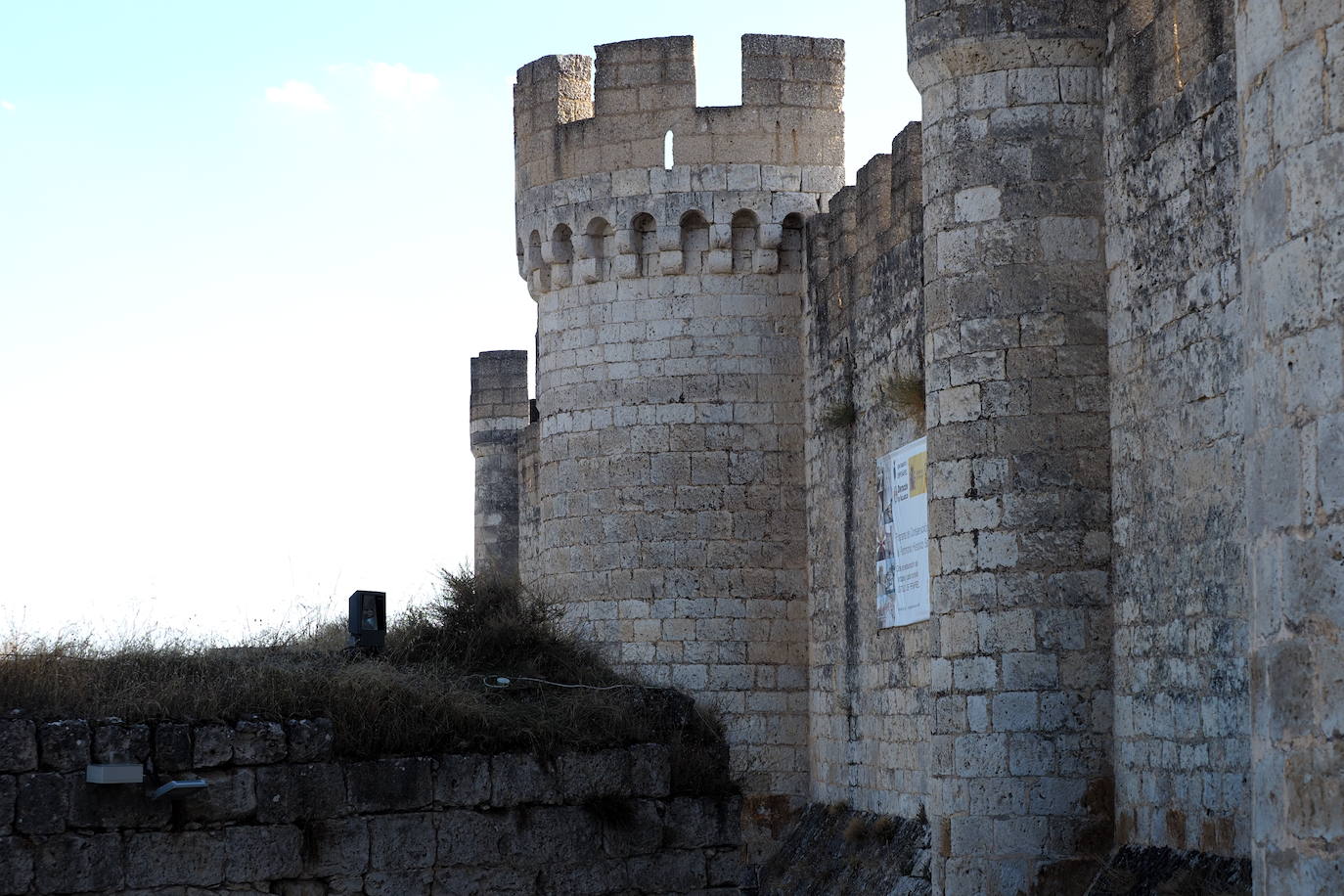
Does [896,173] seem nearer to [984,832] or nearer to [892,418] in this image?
[892,418]

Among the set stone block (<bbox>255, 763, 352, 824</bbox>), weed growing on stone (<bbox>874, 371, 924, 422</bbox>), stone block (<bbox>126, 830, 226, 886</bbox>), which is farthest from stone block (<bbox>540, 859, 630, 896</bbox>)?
weed growing on stone (<bbox>874, 371, 924, 422</bbox>)

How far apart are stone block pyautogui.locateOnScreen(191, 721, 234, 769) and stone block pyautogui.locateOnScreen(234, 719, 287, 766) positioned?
0.12 ft

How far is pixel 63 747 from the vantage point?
871 cm

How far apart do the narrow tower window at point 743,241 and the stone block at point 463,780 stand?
6637 mm

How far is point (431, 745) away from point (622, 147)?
23.2ft

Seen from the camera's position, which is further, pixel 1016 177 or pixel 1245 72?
pixel 1016 177

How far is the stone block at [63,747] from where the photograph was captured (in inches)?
342

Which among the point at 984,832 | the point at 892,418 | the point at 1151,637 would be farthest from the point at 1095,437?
the point at 892,418

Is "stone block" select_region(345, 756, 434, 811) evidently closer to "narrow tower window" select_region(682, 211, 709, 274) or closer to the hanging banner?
the hanging banner

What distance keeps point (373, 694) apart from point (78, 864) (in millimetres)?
1611

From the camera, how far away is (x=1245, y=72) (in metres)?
4.98

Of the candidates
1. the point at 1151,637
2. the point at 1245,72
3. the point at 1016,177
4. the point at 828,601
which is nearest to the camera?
the point at 1245,72

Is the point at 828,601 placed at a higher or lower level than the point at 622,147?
lower

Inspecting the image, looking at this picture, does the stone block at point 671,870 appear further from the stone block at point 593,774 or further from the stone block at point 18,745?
the stone block at point 18,745
